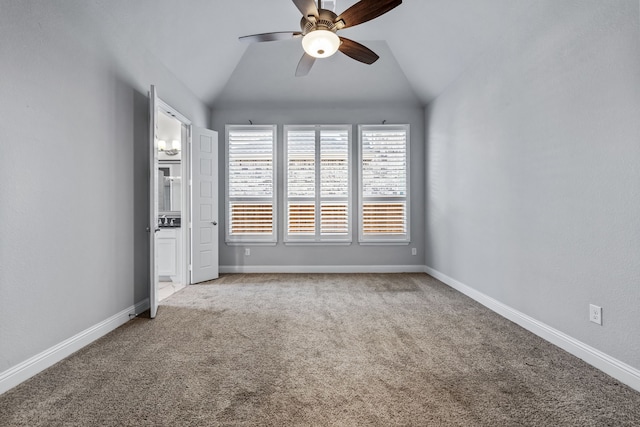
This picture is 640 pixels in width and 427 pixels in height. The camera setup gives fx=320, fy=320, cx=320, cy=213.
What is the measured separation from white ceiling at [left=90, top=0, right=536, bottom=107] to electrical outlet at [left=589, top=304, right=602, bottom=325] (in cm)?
246

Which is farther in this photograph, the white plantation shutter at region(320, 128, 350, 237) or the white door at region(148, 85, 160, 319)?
the white plantation shutter at region(320, 128, 350, 237)

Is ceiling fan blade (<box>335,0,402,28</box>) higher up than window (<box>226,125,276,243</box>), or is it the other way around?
ceiling fan blade (<box>335,0,402,28</box>)

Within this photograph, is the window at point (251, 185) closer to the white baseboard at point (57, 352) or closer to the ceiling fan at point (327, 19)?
the white baseboard at point (57, 352)

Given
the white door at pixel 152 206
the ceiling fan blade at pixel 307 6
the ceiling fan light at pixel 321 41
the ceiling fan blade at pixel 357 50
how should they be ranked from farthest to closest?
the white door at pixel 152 206
the ceiling fan blade at pixel 357 50
the ceiling fan light at pixel 321 41
the ceiling fan blade at pixel 307 6

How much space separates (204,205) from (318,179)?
1866mm

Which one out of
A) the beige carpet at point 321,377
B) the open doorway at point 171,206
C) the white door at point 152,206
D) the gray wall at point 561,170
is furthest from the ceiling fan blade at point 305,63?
the beige carpet at point 321,377

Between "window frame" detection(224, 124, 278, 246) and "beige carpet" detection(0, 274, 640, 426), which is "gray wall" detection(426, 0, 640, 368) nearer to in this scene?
"beige carpet" detection(0, 274, 640, 426)

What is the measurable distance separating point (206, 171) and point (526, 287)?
167 inches

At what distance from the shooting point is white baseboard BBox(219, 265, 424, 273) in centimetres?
538

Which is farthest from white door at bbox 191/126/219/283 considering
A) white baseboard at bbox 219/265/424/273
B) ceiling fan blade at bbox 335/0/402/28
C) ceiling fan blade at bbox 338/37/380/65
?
ceiling fan blade at bbox 335/0/402/28

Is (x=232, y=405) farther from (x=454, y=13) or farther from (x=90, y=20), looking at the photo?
(x=454, y=13)

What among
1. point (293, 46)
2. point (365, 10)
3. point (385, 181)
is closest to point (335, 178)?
point (385, 181)

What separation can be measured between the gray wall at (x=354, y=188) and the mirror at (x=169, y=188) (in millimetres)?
759

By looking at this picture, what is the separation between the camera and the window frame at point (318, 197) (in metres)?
5.39
